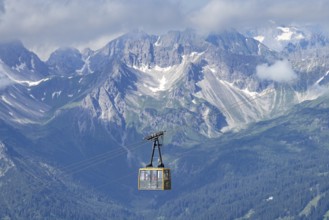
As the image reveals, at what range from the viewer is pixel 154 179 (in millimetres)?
144875

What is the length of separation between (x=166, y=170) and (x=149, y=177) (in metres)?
4.16

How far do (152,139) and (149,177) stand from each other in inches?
275

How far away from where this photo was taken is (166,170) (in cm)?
14238

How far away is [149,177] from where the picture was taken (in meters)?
146

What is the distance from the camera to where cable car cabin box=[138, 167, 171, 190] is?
467 ft

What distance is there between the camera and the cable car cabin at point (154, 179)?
14225 centimetres

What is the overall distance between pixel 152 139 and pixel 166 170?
187 inches

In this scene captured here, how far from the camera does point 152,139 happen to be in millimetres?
141125
